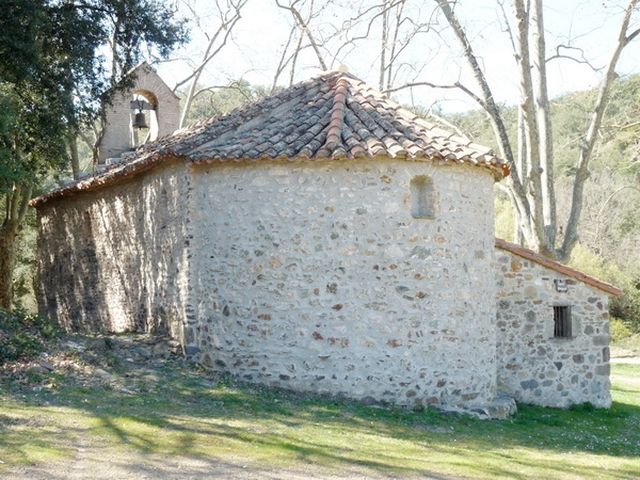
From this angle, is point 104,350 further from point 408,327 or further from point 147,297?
point 408,327

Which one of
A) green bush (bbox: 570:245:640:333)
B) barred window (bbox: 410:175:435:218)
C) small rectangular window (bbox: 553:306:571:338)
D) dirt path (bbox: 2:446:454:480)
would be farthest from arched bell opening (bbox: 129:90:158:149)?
green bush (bbox: 570:245:640:333)

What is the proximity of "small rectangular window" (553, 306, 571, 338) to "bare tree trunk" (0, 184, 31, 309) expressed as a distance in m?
12.8

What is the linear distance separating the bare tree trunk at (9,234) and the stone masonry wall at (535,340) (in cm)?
1210

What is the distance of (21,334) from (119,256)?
3.84 m

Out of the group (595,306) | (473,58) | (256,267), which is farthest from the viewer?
(473,58)

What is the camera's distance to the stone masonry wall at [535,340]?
13977mm

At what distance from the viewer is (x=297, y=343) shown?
11.5 meters

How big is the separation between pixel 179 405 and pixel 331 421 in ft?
6.33

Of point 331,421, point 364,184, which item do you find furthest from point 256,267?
point 331,421

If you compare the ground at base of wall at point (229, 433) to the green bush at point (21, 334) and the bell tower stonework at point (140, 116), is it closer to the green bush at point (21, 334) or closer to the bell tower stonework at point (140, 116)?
the green bush at point (21, 334)

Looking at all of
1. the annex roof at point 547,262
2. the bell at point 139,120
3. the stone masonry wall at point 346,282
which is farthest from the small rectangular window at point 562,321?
the bell at point 139,120

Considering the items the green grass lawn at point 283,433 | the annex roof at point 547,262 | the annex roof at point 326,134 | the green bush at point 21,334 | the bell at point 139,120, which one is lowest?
→ the green grass lawn at point 283,433

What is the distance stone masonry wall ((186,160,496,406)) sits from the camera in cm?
1142

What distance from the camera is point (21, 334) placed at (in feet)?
39.7
